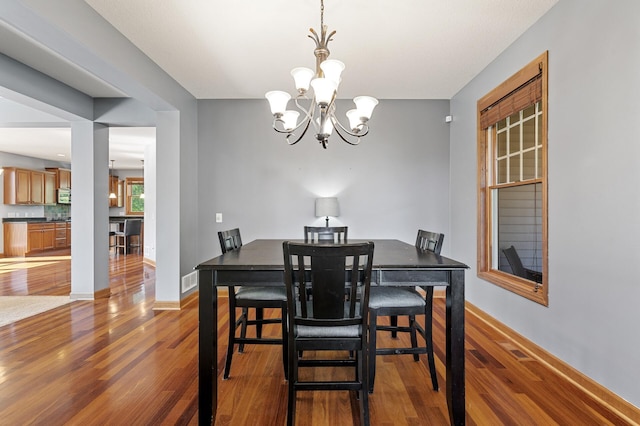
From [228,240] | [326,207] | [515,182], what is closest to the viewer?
[228,240]

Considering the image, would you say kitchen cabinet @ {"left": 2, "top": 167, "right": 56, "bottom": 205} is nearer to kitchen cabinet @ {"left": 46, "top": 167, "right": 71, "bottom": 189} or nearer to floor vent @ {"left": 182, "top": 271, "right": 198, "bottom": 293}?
kitchen cabinet @ {"left": 46, "top": 167, "right": 71, "bottom": 189}

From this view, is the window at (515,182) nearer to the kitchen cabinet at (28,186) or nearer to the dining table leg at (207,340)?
the dining table leg at (207,340)

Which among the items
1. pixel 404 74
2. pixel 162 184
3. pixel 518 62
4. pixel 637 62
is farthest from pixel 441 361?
pixel 162 184

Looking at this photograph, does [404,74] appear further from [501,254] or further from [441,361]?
[441,361]

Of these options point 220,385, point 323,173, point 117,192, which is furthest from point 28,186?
point 220,385

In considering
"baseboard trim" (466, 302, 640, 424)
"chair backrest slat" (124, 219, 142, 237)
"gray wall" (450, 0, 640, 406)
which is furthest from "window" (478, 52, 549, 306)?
"chair backrest slat" (124, 219, 142, 237)

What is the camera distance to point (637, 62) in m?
1.69

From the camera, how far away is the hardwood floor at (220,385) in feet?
5.74

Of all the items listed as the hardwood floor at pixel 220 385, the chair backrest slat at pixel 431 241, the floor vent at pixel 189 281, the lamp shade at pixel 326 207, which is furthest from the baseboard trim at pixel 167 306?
the chair backrest slat at pixel 431 241

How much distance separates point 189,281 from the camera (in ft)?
12.9

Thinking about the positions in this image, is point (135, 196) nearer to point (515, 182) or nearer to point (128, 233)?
point (128, 233)

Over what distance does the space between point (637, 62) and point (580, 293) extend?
4.38 ft

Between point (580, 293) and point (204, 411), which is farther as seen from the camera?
point (580, 293)

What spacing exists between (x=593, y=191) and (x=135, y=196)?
10.8m
